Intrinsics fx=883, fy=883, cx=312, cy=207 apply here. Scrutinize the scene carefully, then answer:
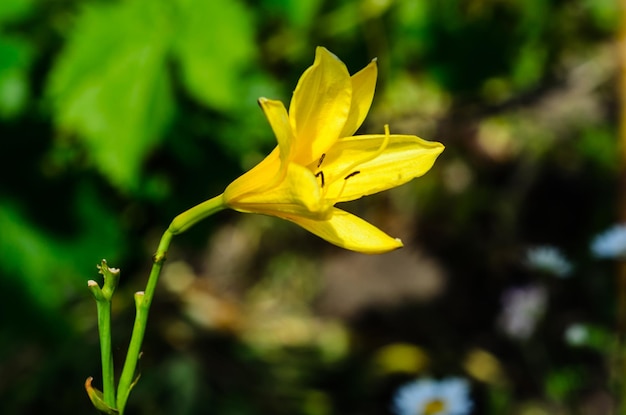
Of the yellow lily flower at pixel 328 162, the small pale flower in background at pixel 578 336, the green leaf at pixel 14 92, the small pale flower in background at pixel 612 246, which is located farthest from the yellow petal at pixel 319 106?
the green leaf at pixel 14 92

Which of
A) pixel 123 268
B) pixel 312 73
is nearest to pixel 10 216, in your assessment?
pixel 123 268

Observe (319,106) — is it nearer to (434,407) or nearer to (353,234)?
(353,234)

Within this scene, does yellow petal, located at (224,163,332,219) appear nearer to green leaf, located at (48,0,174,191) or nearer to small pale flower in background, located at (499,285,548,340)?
green leaf, located at (48,0,174,191)

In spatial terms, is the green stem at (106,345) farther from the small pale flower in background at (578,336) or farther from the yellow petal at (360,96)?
the small pale flower in background at (578,336)

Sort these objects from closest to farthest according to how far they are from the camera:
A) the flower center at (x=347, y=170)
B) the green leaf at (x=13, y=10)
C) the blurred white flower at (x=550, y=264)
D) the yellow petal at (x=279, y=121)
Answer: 1. the yellow petal at (x=279, y=121)
2. the flower center at (x=347, y=170)
3. the green leaf at (x=13, y=10)
4. the blurred white flower at (x=550, y=264)

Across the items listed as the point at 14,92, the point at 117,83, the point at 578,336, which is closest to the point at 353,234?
the point at 578,336
